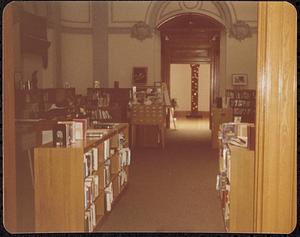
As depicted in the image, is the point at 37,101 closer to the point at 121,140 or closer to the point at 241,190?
the point at 121,140

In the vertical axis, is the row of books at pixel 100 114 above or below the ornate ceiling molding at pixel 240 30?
below

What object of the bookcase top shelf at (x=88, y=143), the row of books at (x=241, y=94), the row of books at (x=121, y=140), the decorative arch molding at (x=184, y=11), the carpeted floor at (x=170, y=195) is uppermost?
the decorative arch molding at (x=184, y=11)

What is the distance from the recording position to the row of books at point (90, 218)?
4901 millimetres

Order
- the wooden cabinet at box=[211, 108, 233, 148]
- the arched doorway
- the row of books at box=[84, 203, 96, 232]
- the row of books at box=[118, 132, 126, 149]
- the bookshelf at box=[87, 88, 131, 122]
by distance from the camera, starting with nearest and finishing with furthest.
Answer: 1. the row of books at box=[84, 203, 96, 232]
2. the row of books at box=[118, 132, 126, 149]
3. the wooden cabinet at box=[211, 108, 233, 148]
4. the bookshelf at box=[87, 88, 131, 122]
5. the arched doorway

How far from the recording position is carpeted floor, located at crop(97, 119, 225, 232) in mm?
5559

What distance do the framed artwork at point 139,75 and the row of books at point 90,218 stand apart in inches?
331

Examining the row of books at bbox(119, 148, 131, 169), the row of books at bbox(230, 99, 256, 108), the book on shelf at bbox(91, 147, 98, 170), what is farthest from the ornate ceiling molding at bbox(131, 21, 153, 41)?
the book on shelf at bbox(91, 147, 98, 170)

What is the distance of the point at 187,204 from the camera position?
6.44 meters

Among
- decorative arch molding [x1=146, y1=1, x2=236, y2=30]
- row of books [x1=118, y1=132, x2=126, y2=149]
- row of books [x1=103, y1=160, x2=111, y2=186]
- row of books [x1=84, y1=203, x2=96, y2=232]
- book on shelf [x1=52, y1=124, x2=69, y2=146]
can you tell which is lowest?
row of books [x1=84, y1=203, x2=96, y2=232]

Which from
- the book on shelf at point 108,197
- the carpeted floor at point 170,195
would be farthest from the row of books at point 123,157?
the book on shelf at point 108,197

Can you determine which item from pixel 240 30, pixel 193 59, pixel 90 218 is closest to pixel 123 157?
pixel 90 218

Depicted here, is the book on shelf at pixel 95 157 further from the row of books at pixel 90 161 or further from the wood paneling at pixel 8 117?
the wood paneling at pixel 8 117

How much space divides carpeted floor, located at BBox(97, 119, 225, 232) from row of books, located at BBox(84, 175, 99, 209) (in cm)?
43

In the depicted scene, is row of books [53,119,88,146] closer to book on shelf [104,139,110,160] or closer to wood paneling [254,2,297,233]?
book on shelf [104,139,110,160]
